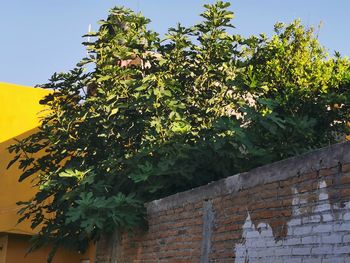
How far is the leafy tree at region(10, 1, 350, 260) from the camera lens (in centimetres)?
812

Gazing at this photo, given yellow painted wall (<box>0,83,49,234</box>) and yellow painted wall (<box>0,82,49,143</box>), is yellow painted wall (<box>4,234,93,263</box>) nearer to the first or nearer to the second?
yellow painted wall (<box>0,83,49,234</box>)

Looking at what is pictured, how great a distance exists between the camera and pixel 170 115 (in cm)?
855

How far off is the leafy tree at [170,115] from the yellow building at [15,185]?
4.77 m

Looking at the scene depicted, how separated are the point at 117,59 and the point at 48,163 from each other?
2.40 metres

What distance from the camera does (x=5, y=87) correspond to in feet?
52.6

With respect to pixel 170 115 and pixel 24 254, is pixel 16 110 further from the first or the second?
pixel 170 115

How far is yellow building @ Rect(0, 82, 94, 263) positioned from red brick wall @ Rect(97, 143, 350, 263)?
8076 millimetres

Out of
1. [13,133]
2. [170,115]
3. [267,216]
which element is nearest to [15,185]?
[13,133]

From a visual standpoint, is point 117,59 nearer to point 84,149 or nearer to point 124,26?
point 124,26

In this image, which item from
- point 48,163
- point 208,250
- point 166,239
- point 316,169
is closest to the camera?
point 316,169

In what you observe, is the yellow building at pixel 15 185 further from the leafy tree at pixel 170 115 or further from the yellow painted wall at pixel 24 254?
the leafy tree at pixel 170 115

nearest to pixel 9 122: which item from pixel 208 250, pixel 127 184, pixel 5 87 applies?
pixel 5 87

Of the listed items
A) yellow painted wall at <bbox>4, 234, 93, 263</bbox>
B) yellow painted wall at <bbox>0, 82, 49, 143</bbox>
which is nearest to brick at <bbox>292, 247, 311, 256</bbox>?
yellow painted wall at <bbox>4, 234, 93, 263</bbox>

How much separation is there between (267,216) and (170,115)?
11.1ft
